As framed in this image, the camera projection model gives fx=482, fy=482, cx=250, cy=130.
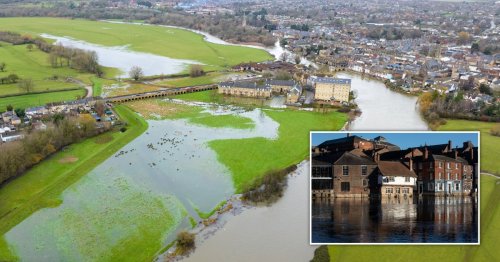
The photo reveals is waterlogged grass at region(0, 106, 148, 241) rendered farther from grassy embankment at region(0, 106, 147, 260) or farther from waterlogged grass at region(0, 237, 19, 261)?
waterlogged grass at region(0, 237, 19, 261)

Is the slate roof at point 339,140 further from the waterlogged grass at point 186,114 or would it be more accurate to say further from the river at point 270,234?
the waterlogged grass at point 186,114

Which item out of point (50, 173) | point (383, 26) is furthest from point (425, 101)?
point (383, 26)

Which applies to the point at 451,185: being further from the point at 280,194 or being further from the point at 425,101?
the point at 425,101

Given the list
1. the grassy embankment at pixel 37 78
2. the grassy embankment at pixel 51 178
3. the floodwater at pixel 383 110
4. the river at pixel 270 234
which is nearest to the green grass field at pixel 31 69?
the grassy embankment at pixel 37 78

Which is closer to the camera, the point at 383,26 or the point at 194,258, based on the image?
the point at 194,258

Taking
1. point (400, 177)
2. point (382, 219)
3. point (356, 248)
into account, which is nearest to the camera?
point (400, 177)

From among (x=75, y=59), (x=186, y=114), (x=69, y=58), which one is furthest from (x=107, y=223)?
(x=69, y=58)

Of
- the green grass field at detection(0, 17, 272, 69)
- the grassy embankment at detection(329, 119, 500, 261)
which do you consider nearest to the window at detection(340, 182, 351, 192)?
the grassy embankment at detection(329, 119, 500, 261)

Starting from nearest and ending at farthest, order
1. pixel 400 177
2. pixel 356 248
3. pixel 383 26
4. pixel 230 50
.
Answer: pixel 400 177
pixel 356 248
pixel 230 50
pixel 383 26
